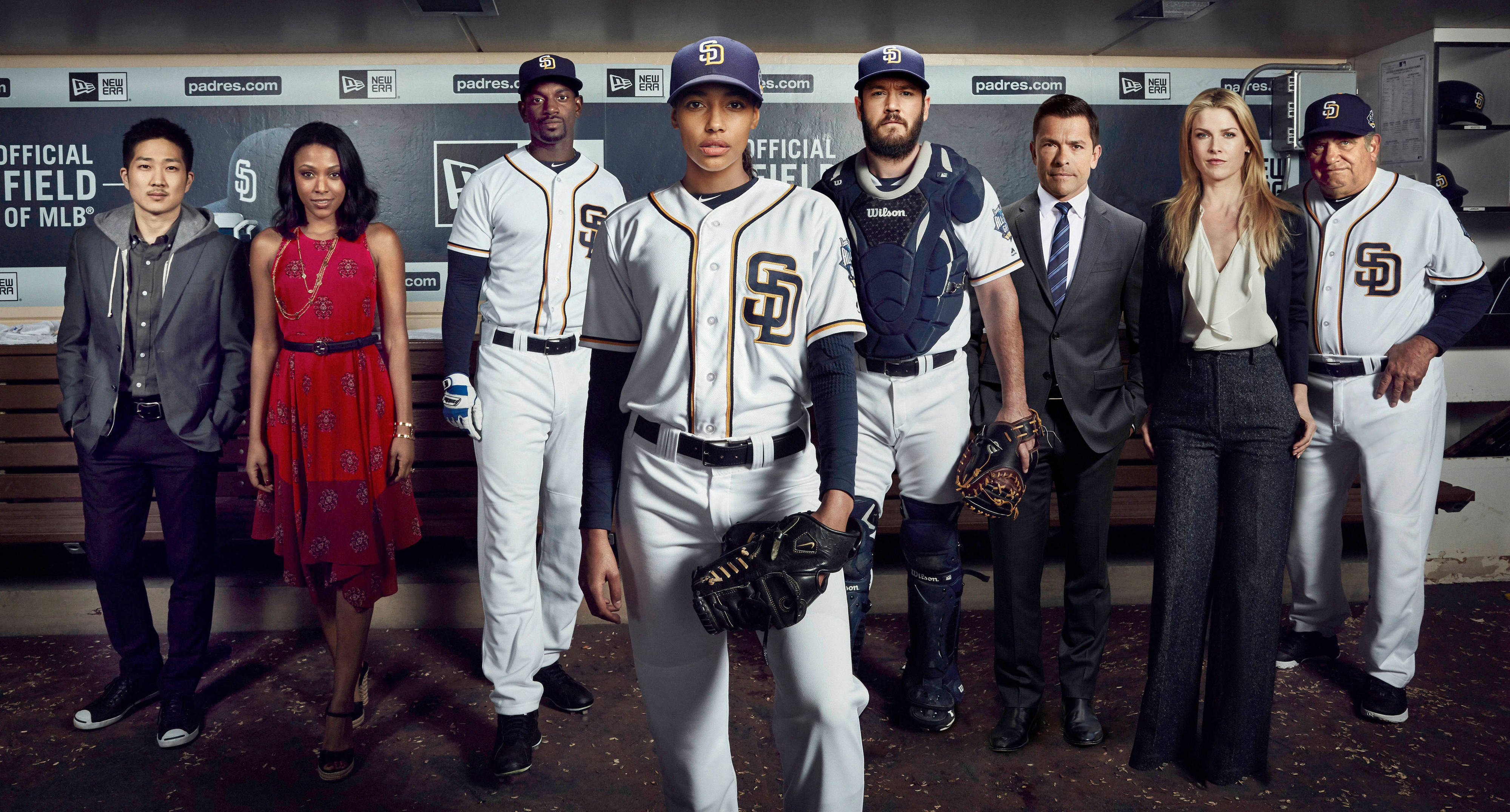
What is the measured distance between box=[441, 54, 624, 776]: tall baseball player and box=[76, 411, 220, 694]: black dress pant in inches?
30.8

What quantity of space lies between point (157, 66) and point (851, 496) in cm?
434

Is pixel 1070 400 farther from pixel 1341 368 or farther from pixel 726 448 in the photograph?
pixel 726 448

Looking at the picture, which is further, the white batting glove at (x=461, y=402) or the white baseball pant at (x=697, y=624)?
the white batting glove at (x=461, y=402)

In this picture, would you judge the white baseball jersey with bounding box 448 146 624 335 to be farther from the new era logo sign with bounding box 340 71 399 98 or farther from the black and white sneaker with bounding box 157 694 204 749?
the new era logo sign with bounding box 340 71 399 98

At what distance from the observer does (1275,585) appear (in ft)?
7.36

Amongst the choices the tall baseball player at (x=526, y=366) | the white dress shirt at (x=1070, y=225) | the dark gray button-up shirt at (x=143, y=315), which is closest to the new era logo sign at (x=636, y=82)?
the tall baseball player at (x=526, y=366)

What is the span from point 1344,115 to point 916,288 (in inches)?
54.5

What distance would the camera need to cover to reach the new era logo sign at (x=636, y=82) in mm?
4406

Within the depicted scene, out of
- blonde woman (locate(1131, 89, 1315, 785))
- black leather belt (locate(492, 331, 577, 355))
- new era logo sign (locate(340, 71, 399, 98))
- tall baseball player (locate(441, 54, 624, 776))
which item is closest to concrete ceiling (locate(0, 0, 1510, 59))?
new era logo sign (locate(340, 71, 399, 98))

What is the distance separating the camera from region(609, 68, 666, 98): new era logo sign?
4406mm

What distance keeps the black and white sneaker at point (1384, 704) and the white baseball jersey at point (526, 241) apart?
8.32 ft

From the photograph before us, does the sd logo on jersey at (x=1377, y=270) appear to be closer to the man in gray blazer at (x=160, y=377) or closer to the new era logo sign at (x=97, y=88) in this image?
the man in gray blazer at (x=160, y=377)

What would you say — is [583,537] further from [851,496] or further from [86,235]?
[86,235]

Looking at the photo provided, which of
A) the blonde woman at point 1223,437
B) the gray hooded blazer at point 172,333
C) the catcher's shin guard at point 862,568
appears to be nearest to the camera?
the blonde woman at point 1223,437
